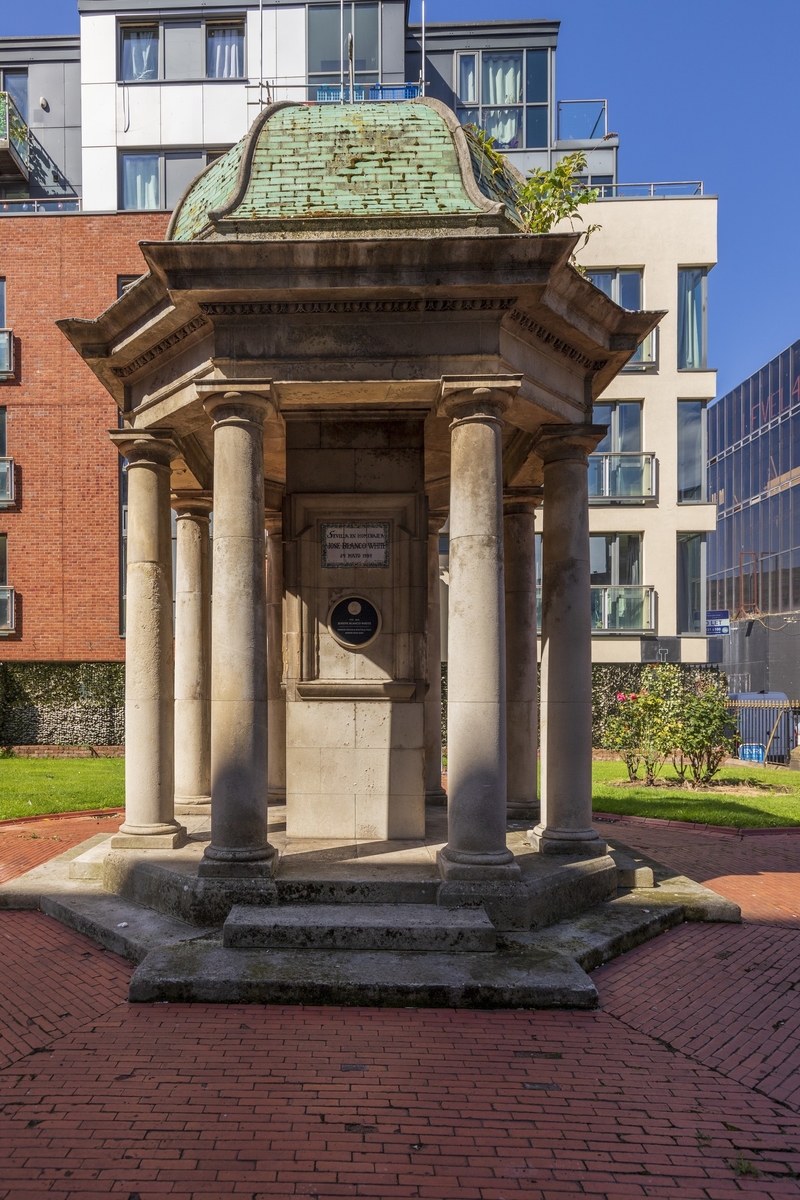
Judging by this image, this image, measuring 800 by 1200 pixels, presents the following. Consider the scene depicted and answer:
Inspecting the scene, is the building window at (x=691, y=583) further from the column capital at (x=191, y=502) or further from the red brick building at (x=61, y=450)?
the column capital at (x=191, y=502)

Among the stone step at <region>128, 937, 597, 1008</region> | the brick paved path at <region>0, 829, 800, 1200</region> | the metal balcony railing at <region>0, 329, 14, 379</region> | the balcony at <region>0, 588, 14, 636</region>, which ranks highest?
the metal balcony railing at <region>0, 329, 14, 379</region>

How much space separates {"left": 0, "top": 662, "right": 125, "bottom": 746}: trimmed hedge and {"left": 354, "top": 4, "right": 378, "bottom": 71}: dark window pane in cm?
2168

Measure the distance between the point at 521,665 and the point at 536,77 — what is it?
27.3m

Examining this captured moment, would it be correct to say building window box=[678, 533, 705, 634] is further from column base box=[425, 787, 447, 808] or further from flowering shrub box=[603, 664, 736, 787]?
column base box=[425, 787, 447, 808]

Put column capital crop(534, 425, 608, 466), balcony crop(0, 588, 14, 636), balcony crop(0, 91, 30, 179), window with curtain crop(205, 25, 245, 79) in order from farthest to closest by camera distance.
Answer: balcony crop(0, 91, 30, 179), window with curtain crop(205, 25, 245, 79), balcony crop(0, 588, 14, 636), column capital crop(534, 425, 608, 466)

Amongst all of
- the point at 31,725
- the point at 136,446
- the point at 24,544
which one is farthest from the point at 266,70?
the point at 136,446

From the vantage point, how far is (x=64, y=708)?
27375 millimetres

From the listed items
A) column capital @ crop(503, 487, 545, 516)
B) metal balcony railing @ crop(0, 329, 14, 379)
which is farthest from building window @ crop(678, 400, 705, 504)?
metal balcony railing @ crop(0, 329, 14, 379)

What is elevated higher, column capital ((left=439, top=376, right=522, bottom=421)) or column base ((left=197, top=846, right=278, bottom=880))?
column capital ((left=439, top=376, right=522, bottom=421))

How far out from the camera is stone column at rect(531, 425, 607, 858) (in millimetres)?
9055

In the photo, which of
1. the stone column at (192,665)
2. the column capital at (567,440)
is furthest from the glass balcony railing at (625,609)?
the column capital at (567,440)

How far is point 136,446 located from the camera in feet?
30.8

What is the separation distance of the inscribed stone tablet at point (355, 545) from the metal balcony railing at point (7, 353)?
74.9 ft

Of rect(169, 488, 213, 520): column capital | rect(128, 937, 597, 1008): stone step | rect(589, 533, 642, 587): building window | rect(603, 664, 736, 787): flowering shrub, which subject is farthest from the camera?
rect(589, 533, 642, 587): building window
